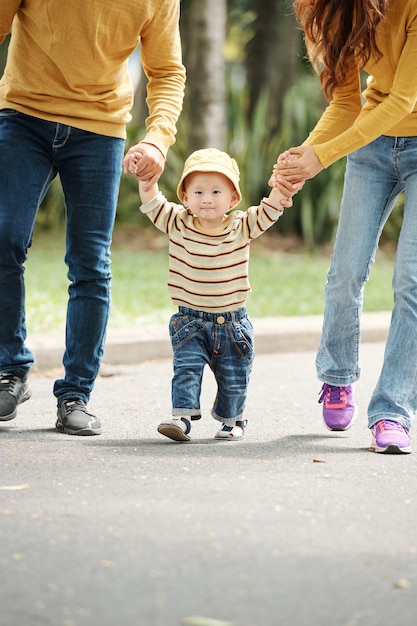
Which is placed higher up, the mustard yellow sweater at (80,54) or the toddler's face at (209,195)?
the mustard yellow sweater at (80,54)

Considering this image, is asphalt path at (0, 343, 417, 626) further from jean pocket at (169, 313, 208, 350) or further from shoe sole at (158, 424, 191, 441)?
jean pocket at (169, 313, 208, 350)

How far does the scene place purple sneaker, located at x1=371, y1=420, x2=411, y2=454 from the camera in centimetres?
445

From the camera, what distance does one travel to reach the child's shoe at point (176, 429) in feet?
15.0

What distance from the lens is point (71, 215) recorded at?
15.6ft

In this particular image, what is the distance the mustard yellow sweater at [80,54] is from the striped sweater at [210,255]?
340 mm

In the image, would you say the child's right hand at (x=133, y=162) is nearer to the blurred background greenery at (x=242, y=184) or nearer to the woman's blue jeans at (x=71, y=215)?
the woman's blue jeans at (x=71, y=215)

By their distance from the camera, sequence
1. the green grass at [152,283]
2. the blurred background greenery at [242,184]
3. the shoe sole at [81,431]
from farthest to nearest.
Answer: the blurred background greenery at [242,184] < the green grass at [152,283] < the shoe sole at [81,431]

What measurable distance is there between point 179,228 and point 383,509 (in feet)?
5.27

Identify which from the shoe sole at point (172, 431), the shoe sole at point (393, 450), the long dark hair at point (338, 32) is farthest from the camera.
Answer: the shoe sole at point (172, 431)

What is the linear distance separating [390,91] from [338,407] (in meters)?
1.37

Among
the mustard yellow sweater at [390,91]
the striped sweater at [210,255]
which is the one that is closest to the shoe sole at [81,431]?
the striped sweater at [210,255]

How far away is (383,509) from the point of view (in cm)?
364

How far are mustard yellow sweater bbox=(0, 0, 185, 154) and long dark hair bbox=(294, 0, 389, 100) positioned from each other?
0.60 m

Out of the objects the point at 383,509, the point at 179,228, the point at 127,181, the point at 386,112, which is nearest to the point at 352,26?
the point at 386,112
